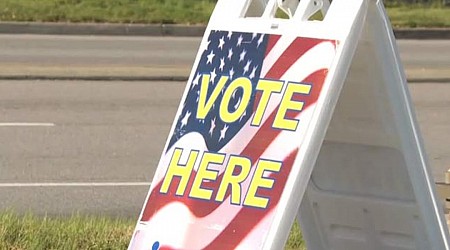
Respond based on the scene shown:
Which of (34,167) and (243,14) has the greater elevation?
(34,167)

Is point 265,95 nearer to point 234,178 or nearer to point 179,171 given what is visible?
point 234,178

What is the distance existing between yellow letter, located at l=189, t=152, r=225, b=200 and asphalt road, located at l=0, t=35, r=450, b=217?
3641 mm

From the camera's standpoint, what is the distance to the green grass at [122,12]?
20.5m

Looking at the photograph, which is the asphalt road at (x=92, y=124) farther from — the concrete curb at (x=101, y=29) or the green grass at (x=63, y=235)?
the concrete curb at (x=101, y=29)

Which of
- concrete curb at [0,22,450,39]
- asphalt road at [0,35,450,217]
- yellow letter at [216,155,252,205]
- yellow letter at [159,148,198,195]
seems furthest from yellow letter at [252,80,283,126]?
concrete curb at [0,22,450,39]

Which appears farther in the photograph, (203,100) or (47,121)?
(47,121)

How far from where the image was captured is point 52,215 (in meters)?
7.26

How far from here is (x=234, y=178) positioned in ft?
12.3

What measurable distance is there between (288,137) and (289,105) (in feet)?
Answer: 0.36

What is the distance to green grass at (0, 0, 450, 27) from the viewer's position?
805 inches

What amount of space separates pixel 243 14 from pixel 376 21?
48 centimetres

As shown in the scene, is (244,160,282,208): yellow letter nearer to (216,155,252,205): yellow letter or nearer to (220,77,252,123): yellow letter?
(216,155,252,205): yellow letter

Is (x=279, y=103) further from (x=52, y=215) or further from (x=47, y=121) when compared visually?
(x=47, y=121)

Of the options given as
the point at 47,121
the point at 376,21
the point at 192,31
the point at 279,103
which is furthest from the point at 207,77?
the point at 192,31
